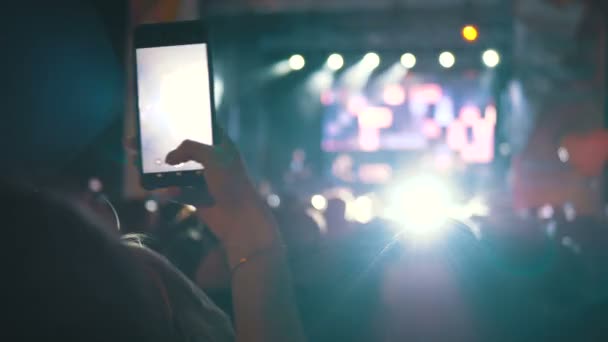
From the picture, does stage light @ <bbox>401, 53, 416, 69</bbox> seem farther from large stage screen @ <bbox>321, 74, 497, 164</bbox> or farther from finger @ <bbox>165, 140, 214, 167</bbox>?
finger @ <bbox>165, 140, 214, 167</bbox>

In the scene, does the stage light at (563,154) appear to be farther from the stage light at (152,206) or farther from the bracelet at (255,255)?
the bracelet at (255,255)

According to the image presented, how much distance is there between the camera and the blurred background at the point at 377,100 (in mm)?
8500

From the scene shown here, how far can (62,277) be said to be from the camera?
89 cm

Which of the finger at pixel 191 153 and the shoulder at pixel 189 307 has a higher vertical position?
the finger at pixel 191 153

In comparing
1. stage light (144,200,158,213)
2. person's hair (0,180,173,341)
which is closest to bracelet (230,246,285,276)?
person's hair (0,180,173,341)

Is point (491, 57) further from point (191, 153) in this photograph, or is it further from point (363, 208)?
point (191, 153)

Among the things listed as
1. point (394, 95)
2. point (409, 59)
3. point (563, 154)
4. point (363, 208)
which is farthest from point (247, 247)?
point (563, 154)

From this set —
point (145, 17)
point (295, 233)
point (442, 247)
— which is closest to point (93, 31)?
point (145, 17)

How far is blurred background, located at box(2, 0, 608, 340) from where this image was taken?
8500 millimetres

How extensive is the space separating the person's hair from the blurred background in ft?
15.2

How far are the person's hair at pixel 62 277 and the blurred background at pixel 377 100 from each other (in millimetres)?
4645

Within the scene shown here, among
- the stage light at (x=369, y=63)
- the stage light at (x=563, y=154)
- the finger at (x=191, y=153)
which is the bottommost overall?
the stage light at (x=563, y=154)

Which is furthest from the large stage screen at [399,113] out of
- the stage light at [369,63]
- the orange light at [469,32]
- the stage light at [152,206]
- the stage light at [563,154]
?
the stage light at [152,206]

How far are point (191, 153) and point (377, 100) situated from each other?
81.7ft
